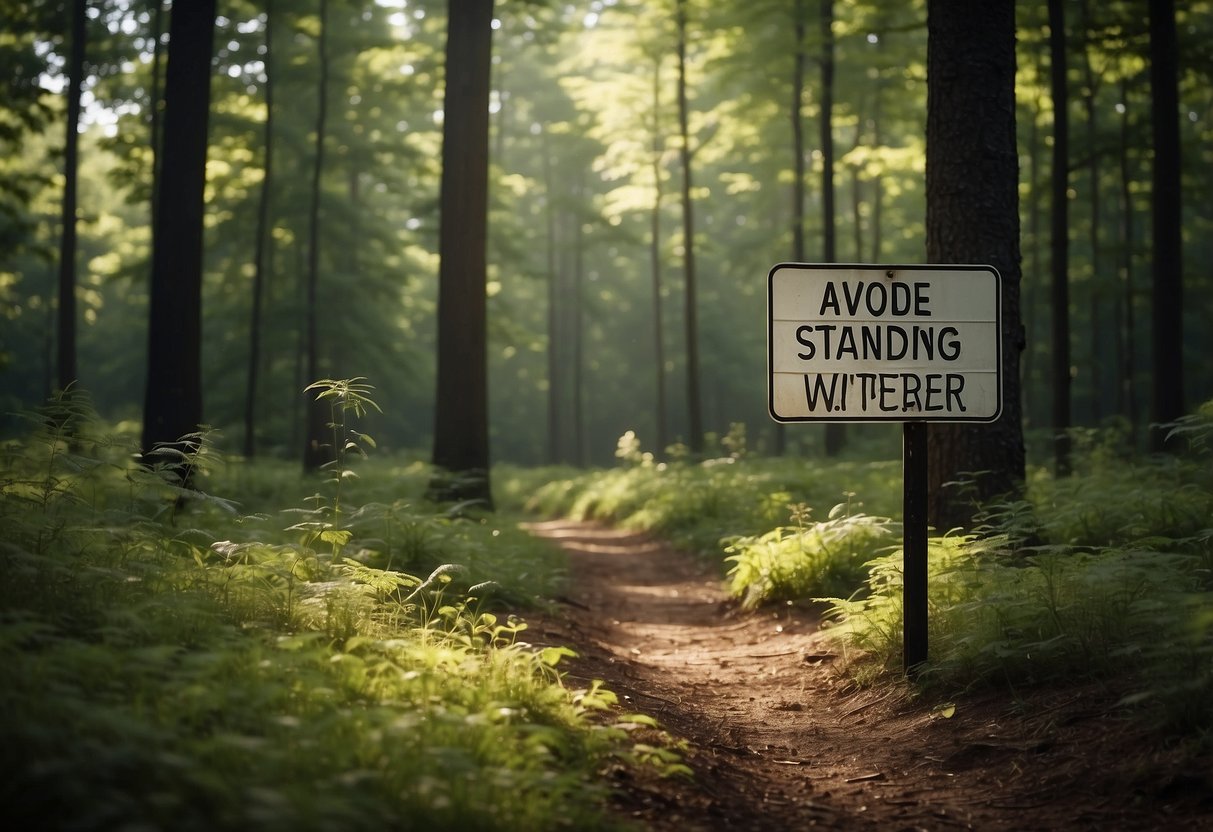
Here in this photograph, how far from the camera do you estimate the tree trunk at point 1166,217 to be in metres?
13.8

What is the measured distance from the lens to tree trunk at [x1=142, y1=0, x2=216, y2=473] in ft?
35.3

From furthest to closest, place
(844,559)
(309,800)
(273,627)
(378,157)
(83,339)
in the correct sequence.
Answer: (83,339) → (378,157) → (844,559) → (273,627) → (309,800)

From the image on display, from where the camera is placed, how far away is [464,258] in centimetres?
1298

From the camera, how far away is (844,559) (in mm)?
8430

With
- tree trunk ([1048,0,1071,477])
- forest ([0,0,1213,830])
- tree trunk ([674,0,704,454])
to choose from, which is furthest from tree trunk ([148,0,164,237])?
tree trunk ([1048,0,1071,477])

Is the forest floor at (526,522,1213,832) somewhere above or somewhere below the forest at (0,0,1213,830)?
below

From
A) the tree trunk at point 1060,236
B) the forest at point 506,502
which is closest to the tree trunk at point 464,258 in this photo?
the forest at point 506,502

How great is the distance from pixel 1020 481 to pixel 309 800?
629cm

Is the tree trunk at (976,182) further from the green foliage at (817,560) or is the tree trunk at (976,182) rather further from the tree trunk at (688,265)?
the tree trunk at (688,265)

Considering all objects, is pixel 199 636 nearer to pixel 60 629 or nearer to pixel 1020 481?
pixel 60 629

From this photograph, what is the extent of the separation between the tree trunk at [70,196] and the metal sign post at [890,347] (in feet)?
61.0

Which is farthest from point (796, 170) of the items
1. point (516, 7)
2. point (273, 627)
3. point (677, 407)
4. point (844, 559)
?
point (677, 407)

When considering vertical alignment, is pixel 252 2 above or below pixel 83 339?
above

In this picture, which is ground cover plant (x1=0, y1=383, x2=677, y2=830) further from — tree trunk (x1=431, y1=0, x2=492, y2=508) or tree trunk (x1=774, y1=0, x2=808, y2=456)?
tree trunk (x1=774, y1=0, x2=808, y2=456)
